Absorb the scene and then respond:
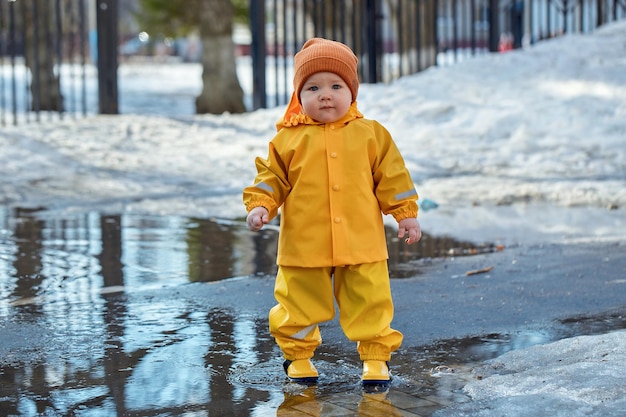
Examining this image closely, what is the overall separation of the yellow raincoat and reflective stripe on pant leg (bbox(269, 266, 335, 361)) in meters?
0.08

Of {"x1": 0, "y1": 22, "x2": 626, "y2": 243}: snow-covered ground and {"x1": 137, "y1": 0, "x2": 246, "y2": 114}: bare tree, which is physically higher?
{"x1": 137, "y1": 0, "x2": 246, "y2": 114}: bare tree

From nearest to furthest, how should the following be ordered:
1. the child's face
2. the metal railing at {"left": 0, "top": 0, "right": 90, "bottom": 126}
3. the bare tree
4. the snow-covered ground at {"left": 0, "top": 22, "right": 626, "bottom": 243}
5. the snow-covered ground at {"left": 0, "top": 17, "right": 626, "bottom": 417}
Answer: the child's face → the snow-covered ground at {"left": 0, "top": 17, "right": 626, "bottom": 417} → the snow-covered ground at {"left": 0, "top": 22, "right": 626, "bottom": 243} → the metal railing at {"left": 0, "top": 0, "right": 90, "bottom": 126} → the bare tree

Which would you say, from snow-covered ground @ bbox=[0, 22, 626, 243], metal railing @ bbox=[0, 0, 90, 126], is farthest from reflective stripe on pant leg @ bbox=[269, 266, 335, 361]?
metal railing @ bbox=[0, 0, 90, 126]

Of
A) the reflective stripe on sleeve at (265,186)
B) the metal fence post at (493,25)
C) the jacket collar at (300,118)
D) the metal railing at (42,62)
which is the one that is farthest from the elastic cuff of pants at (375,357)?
the metal fence post at (493,25)

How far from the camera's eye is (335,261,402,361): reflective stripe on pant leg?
13.6 ft

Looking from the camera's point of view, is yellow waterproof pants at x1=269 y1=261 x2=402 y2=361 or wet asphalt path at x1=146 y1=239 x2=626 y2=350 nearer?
yellow waterproof pants at x1=269 y1=261 x2=402 y2=361

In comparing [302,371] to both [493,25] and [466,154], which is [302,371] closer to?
[466,154]

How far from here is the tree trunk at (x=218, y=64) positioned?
1577cm

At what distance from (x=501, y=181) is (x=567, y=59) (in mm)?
4901

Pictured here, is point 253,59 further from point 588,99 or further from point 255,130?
point 588,99

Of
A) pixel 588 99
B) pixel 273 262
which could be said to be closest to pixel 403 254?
pixel 273 262

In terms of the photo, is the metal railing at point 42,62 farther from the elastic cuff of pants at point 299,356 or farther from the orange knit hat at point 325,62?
the elastic cuff of pants at point 299,356

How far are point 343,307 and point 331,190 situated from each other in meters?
0.46

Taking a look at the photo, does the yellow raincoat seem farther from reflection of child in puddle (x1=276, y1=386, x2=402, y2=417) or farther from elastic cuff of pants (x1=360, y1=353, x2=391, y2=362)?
reflection of child in puddle (x1=276, y1=386, x2=402, y2=417)
